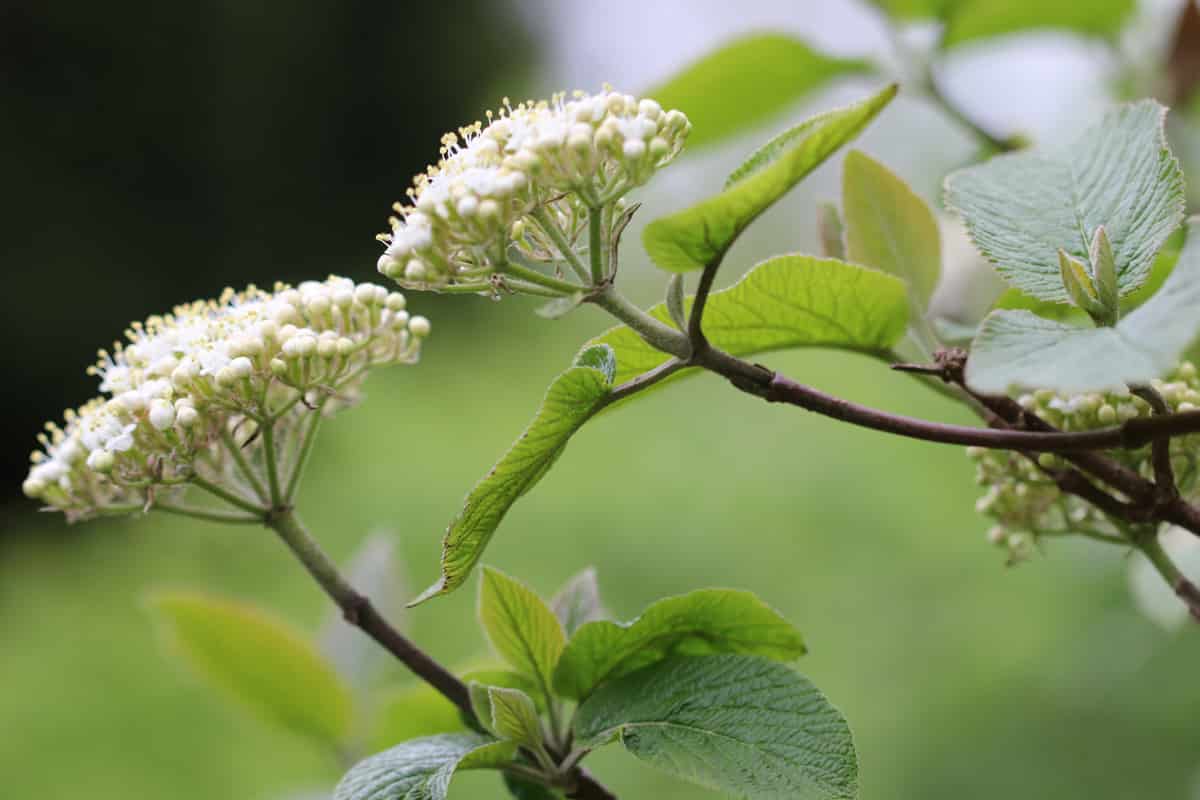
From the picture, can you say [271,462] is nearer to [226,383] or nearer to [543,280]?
[226,383]

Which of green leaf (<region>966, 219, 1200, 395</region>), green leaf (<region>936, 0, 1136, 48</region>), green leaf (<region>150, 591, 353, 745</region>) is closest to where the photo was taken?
green leaf (<region>966, 219, 1200, 395</region>)

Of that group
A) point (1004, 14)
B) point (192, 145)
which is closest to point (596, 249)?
point (1004, 14)

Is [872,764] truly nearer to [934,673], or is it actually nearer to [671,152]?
[934,673]

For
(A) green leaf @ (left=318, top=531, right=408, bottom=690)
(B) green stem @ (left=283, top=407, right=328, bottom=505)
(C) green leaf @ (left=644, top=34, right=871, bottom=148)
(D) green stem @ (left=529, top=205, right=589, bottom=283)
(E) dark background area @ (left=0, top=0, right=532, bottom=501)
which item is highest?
(E) dark background area @ (left=0, top=0, right=532, bottom=501)

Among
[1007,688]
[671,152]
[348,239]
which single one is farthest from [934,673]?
[348,239]

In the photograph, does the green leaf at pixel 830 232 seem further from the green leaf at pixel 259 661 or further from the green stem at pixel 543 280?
the green leaf at pixel 259 661

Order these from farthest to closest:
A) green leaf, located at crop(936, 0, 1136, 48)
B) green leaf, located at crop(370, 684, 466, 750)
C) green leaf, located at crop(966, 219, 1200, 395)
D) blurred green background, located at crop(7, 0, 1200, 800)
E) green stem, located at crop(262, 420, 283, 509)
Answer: blurred green background, located at crop(7, 0, 1200, 800)
green leaf, located at crop(936, 0, 1136, 48)
green leaf, located at crop(370, 684, 466, 750)
green stem, located at crop(262, 420, 283, 509)
green leaf, located at crop(966, 219, 1200, 395)

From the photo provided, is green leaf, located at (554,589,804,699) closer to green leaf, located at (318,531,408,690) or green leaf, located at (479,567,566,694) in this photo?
green leaf, located at (479,567,566,694)

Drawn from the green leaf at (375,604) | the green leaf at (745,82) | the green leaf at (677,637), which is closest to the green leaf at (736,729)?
the green leaf at (677,637)

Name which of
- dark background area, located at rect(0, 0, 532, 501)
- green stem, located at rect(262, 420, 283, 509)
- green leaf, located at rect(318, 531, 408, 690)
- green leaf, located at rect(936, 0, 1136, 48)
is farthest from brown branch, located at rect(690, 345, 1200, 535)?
dark background area, located at rect(0, 0, 532, 501)
